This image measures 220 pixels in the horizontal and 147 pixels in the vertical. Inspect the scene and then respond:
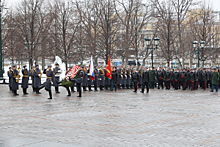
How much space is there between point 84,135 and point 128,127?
165 cm

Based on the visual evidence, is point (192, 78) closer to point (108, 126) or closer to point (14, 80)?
point (14, 80)

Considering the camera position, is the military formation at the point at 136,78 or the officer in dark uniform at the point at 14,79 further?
the military formation at the point at 136,78

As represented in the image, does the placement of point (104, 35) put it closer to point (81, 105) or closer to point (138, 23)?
point (138, 23)

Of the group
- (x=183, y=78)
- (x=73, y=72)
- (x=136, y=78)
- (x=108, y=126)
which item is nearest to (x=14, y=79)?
(x=73, y=72)

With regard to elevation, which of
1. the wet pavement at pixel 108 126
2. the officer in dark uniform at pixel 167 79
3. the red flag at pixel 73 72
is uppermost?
the red flag at pixel 73 72

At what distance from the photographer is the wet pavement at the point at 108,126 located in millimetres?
8047

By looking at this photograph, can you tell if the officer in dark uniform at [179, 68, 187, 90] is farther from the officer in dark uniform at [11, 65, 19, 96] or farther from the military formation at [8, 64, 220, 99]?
the officer in dark uniform at [11, 65, 19, 96]

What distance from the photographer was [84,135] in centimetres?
877

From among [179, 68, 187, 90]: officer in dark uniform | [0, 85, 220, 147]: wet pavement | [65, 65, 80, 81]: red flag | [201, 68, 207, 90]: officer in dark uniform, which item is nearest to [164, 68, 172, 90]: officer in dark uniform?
[179, 68, 187, 90]: officer in dark uniform

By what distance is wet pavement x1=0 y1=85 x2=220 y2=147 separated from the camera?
26.4 ft

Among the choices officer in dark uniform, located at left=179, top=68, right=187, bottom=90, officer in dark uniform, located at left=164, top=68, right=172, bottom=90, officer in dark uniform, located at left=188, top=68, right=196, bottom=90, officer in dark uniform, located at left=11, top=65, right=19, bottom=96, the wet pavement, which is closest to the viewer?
the wet pavement

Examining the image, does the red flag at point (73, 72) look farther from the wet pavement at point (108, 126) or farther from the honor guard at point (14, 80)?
the wet pavement at point (108, 126)

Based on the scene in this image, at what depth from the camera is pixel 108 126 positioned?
9.98 meters

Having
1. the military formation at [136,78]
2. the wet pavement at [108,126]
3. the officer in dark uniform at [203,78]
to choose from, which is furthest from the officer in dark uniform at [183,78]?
the wet pavement at [108,126]
